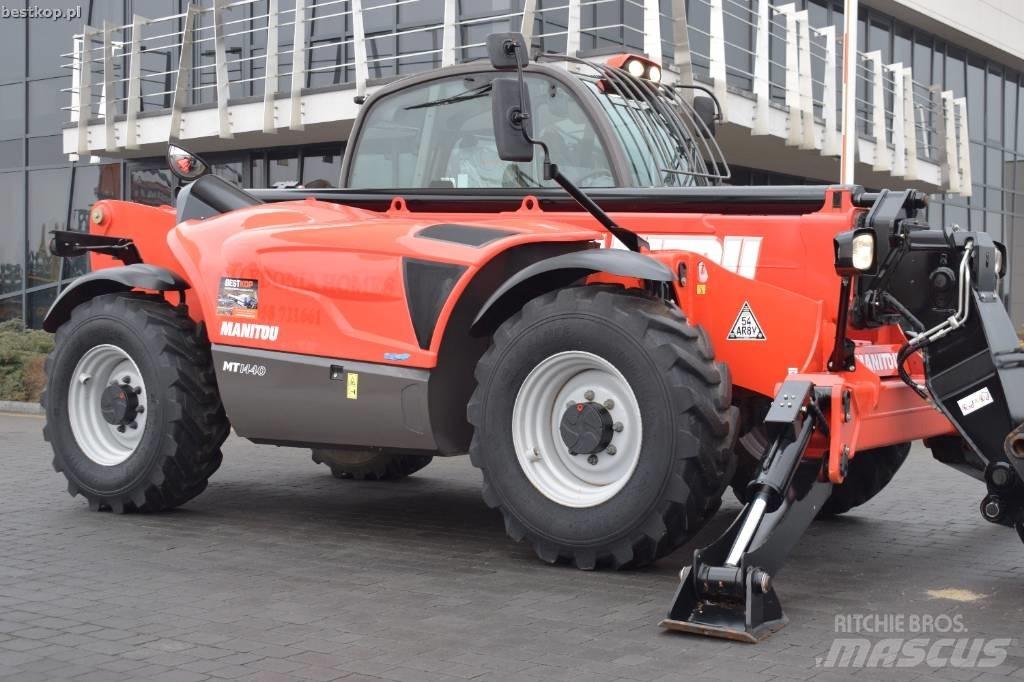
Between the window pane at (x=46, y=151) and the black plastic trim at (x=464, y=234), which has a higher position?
the window pane at (x=46, y=151)

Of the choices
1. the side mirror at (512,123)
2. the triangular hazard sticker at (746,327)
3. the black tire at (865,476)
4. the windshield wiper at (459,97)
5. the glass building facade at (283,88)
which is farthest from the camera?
the glass building facade at (283,88)

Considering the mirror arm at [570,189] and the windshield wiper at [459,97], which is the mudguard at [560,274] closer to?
the mirror arm at [570,189]

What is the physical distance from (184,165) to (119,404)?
1.50 metres

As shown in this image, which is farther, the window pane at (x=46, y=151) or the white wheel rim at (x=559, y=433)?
the window pane at (x=46, y=151)

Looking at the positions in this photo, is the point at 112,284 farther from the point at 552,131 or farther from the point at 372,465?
the point at 552,131

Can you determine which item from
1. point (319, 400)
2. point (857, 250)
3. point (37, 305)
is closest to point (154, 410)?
point (319, 400)

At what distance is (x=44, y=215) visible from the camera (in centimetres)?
2628

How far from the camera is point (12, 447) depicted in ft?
40.4

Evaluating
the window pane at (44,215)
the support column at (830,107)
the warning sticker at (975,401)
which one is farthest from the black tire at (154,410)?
the window pane at (44,215)

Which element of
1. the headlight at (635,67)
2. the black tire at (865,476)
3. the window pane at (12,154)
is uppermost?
the window pane at (12,154)

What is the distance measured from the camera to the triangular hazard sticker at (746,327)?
6.47 m

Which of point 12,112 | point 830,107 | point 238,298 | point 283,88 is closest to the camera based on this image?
point 238,298

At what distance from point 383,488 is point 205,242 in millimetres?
2558

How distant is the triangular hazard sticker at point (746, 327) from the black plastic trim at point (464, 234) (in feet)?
3.82
